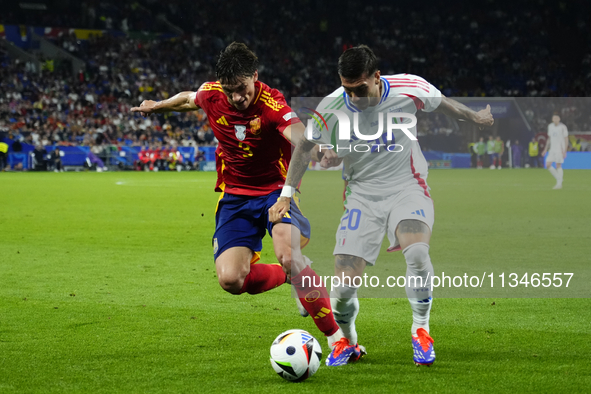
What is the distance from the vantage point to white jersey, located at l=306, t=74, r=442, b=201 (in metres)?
4.59

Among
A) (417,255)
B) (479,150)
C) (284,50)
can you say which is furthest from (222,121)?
(284,50)

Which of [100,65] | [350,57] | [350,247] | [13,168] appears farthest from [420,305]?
[100,65]

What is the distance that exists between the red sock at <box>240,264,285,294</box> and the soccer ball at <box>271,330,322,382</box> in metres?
0.93

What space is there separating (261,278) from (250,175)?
2.46 ft

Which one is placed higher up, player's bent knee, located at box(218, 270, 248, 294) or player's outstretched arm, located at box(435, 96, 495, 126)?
player's outstretched arm, located at box(435, 96, 495, 126)

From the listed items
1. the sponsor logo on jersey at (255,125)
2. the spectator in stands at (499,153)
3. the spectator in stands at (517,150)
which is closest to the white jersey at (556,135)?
the spectator in stands at (517,150)

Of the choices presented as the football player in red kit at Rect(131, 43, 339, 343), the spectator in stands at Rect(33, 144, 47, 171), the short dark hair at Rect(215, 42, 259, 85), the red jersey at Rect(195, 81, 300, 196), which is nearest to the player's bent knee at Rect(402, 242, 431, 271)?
the football player in red kit at Rect(131, 43, 339, 343)

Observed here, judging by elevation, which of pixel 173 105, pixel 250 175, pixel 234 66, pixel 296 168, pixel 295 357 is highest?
pixel 234 66

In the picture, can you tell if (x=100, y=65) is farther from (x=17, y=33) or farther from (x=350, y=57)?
(x=350, y=57)

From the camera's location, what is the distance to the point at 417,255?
4281 mm

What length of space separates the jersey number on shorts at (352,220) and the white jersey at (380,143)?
0.44 ft

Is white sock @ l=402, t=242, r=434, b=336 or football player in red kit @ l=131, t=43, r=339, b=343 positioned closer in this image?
white sock @ l=402, t=242, r=434, b=336

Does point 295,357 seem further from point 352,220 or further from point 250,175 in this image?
point 250,175

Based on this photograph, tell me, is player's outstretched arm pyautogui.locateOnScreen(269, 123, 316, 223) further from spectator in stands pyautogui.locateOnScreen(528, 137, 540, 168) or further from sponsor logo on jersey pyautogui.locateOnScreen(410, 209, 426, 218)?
spectator in stands pyautogui.locateOnScreen(528, 137, 540, 168)
